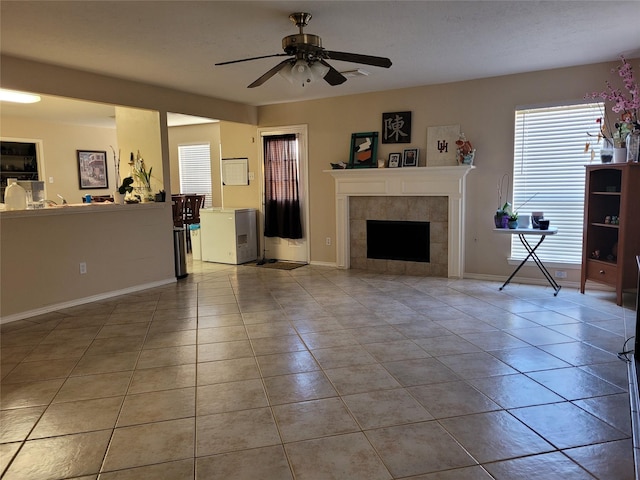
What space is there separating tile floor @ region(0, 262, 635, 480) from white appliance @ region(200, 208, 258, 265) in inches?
94.2

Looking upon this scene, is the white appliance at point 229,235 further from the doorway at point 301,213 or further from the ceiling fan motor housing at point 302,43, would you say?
the ceiling fan motor housing at point 302,43

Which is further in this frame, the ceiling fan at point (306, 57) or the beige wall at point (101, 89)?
the beige wall at point (101, 89)

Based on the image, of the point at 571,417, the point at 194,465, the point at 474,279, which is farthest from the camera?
the point at 474,279

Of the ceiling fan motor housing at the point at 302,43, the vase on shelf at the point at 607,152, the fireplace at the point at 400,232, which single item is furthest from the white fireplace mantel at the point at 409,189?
the ceiling fan motor housing at the point at 302,43

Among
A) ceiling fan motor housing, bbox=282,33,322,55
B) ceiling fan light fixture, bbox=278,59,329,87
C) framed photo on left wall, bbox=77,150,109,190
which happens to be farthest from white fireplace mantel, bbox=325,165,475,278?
framed photo on left wall, bbox=77,150,109,190

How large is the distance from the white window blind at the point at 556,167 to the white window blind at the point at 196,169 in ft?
20.0

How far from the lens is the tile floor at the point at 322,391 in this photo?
2.03 m

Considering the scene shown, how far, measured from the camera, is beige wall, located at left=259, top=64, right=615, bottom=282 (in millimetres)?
4988

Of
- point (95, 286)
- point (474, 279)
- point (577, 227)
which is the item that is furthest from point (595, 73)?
point (95, 286)

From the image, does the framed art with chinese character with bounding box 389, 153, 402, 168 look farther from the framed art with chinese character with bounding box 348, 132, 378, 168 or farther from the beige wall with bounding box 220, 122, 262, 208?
the beige wall with bounding box 220, 122, 262, 208

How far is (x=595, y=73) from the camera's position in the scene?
15.6 feet

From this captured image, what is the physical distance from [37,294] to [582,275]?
18.6ft

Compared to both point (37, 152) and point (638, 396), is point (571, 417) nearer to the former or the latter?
point (638, 396)

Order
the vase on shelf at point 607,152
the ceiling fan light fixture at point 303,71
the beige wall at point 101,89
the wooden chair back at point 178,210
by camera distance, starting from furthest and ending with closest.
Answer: the wooden chair back at point 178,210
the vase on shelf at point 607,152
the beige wall at point 101,89
the ceiling fan light fixture at point 303,71
